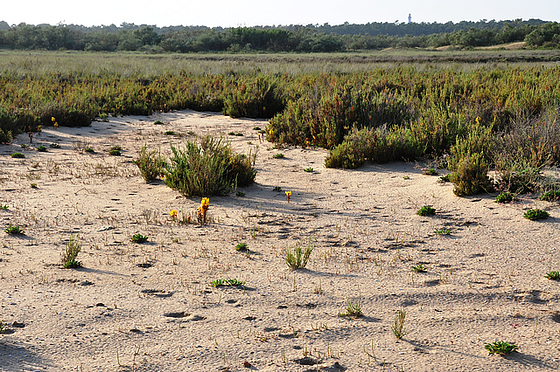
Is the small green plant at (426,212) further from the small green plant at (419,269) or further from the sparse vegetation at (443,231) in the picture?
the small green plant at (419,269)

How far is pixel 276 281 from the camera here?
508 cm

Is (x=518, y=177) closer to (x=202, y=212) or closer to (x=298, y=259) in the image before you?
(x=298, y=259)

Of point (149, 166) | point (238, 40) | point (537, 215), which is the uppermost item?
point (238, 40)

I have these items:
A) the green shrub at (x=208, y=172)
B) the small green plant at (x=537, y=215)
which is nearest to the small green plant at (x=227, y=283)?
the green shrub at (x=208, y=172)

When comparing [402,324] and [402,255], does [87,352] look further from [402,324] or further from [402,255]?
[402,255]

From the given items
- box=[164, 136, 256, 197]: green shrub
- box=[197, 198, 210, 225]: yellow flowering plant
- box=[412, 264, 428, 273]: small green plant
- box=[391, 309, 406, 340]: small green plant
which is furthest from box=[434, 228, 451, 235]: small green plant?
box=[164, 136, 256, 197]: green shrub

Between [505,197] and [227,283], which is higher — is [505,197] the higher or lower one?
the higher one

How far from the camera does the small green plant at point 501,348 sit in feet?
12.2

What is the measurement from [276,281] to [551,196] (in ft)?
13.7

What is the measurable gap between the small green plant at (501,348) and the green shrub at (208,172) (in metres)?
4.69

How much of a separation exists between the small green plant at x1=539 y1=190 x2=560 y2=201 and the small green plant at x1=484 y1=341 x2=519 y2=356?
3913 millimetres

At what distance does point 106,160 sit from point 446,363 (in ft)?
29.5

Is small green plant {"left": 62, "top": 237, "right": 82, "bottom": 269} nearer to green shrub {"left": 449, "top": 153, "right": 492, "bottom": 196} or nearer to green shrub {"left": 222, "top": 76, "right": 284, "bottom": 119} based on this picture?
green shrub {"left": 449, "top": 153, "right": 492, "bottom": 196}

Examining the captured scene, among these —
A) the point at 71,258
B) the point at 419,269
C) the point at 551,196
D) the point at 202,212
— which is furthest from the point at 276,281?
the point at 551,196
